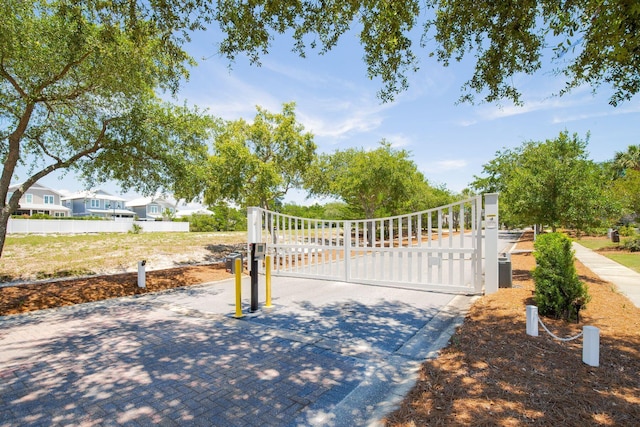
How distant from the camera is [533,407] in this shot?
2.85 meters

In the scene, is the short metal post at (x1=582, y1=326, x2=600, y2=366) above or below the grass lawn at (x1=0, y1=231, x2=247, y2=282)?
above

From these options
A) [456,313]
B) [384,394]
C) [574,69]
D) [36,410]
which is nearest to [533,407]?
[384,394]

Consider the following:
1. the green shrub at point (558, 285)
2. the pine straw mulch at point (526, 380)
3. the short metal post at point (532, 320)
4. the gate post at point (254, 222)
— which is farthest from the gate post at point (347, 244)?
the short metal post at point (532, 320)

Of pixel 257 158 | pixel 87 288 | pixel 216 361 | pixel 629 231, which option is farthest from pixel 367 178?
pixel 629 231

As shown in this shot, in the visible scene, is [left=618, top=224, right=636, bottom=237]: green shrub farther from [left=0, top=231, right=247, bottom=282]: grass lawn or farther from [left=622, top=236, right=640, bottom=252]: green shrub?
[left=0, top=231, right=247, bottom=282]: grass lawn

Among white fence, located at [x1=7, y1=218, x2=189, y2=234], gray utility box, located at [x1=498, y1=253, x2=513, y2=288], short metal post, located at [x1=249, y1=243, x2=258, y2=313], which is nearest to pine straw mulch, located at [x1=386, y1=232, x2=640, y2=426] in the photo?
gray utility box, located at [x1=498, y1=253, x2=513, y2=288]

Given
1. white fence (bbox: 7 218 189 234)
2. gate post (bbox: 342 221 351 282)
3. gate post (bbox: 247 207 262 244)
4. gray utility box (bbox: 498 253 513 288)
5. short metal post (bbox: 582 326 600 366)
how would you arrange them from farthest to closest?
1. white fence (bbox: 7 218 189 234)
2. gate post (bbox: 247 207 262 244)
3. gate post (bbox: 342 221 351 282)
4. gray utility box (bbox: 498 253 513 288)
5. short metal post (bbox: 582 326 600 366)

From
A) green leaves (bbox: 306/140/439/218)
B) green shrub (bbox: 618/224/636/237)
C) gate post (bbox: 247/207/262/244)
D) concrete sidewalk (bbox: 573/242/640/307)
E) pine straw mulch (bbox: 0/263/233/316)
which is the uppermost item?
green leaves (bbox: 306/140/439/218)

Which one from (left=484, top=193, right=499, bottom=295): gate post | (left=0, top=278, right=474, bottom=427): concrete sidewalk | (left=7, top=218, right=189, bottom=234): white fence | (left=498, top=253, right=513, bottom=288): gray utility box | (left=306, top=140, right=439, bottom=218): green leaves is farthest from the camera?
(left=7, top=218, right=189, bottom=234): white fence

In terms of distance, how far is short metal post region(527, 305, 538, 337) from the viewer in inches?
180

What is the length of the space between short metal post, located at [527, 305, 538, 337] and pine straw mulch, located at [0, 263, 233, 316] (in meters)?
8.55

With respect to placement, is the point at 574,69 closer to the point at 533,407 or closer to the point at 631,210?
the point at 533,407

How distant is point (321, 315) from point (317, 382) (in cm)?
272

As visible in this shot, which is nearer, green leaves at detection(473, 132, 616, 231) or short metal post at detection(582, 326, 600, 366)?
short metal post at detection(582, 326, 600, 366)
